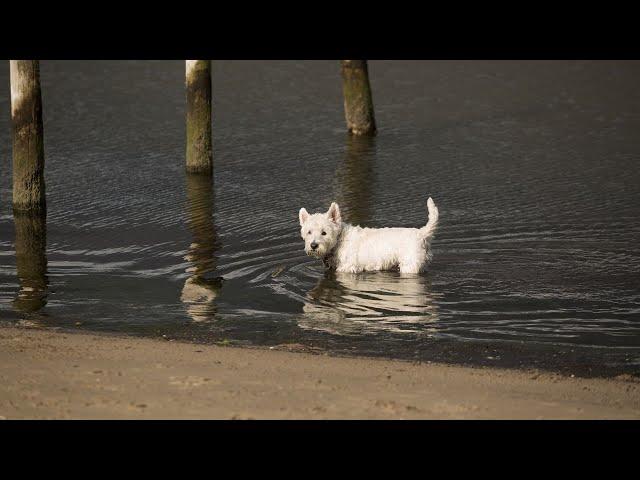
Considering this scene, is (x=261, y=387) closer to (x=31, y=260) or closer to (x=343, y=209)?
(x=31, y=260)

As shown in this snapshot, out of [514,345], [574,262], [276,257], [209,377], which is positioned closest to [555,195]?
[574,262]

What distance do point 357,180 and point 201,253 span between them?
605cm

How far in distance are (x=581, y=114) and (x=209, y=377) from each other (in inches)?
793

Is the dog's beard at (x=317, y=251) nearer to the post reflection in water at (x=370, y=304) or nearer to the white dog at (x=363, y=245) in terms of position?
the white dog at (x=363, y=245)

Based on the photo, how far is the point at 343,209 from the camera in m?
17.4

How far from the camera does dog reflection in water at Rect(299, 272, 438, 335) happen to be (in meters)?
10.8

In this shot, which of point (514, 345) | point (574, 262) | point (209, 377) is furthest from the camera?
point (574, 262)

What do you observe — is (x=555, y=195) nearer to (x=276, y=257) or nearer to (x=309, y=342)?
(x=276, y=257)

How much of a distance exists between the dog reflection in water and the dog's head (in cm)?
39

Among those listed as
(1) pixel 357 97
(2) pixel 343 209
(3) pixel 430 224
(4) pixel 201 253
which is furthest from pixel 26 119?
(1) pixel 357 97

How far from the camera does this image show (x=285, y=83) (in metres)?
29.8

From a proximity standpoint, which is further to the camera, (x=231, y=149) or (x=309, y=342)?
(x=231, y=149)

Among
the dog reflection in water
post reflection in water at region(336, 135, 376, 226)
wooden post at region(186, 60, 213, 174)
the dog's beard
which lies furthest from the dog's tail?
wooden post at region(186, 60, 213, 174)

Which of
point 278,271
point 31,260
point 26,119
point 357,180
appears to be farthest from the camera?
point 357,180
